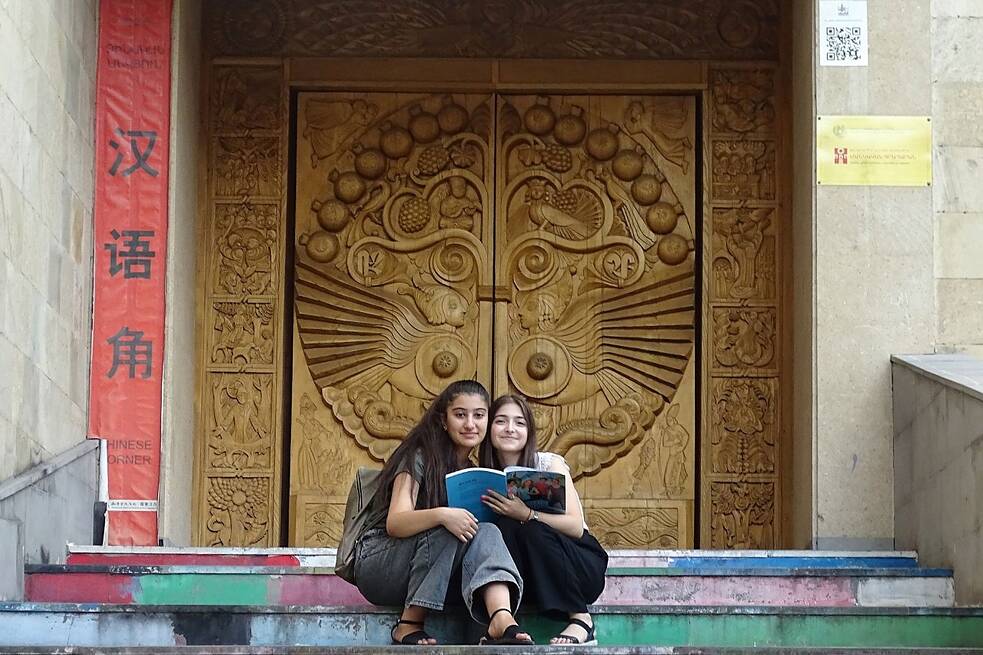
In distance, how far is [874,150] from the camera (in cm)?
1073

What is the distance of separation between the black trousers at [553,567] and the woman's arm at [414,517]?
0.16 metres

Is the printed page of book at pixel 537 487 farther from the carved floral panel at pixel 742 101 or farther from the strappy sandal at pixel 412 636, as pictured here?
the carved floral panel at pixel 742 101

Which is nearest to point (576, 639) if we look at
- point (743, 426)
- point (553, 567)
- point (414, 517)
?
point (553, 567)

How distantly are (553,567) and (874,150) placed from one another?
4149 millimetres

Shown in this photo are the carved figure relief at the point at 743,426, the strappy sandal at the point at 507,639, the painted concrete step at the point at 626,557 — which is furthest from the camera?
the carved figure relief at the point at 743,426

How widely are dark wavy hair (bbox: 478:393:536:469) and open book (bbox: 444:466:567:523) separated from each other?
0.38 metres

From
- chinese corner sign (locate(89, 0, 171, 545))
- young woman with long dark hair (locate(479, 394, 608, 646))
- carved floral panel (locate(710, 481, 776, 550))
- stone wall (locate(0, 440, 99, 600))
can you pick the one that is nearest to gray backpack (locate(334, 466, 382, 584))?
young woman with long dark hair (locate(479, 394, 608, 646))

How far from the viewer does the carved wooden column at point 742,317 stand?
472 inches

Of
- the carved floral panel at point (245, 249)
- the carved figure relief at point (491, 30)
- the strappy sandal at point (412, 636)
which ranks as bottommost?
the strappy sandal at point (412, 636)

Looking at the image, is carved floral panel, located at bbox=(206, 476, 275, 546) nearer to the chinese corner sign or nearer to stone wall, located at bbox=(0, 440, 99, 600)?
the chinese corner sign

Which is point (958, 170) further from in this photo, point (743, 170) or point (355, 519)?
point (355, 519)

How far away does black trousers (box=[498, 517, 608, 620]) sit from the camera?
738 cm

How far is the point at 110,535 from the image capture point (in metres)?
10.6

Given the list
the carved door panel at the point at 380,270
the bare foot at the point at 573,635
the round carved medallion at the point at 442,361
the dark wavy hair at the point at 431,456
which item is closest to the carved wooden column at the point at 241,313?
the carved door panel at the point at 380,270
